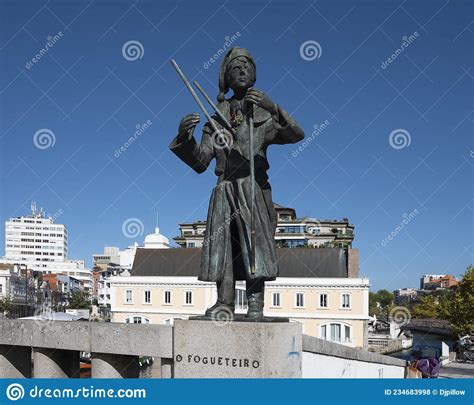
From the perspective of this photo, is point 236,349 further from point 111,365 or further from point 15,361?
point 15,361

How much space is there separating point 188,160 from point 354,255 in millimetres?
48473

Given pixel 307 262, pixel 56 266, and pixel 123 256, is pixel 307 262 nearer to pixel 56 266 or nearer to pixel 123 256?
pixel 123 256

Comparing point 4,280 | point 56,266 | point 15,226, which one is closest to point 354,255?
point 4,280

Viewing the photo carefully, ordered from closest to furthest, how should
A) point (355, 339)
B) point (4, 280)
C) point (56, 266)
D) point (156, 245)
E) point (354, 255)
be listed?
point (355, 339) → point (354, 255) → point (156, 245) → point (4, 280) → point (56, 266)

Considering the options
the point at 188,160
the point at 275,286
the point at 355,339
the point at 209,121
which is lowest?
the point at 355,339

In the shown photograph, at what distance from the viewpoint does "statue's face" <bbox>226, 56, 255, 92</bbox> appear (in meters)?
6.64

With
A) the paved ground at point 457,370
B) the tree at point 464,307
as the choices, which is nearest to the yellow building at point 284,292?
the tree at point 464,307

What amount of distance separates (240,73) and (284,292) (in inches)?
1709

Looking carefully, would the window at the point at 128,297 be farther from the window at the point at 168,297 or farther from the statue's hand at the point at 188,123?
the statue's hand at the point at 188,123

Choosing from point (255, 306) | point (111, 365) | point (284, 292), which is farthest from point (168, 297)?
point (255, 306)

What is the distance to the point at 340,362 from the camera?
28.7ft

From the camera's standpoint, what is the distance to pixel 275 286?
48.8 meters

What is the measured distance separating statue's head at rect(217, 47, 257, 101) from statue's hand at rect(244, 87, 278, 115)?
0.55m

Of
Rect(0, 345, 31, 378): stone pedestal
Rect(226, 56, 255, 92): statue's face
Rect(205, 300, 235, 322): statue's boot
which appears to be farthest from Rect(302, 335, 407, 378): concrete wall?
Rect(0, 345, 31, 378): stone pedestal
